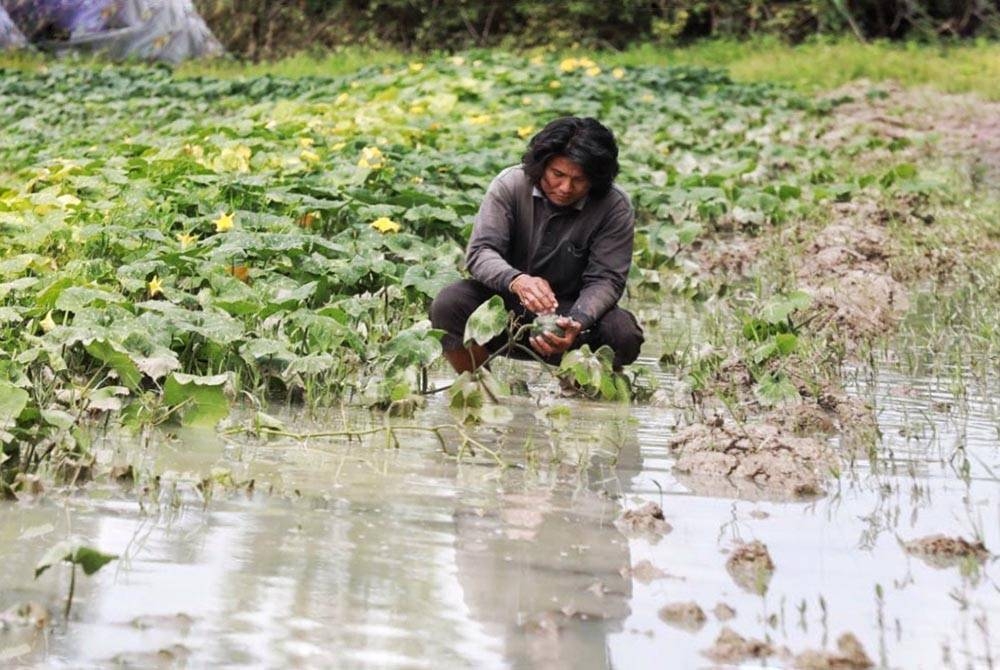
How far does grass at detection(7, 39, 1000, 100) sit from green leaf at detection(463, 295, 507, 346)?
1189 centimetres

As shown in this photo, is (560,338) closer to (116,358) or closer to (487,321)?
(487,321)

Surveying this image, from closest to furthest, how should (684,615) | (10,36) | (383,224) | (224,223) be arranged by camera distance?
(684,615) → (224,223) → (383,224) → (10,36)

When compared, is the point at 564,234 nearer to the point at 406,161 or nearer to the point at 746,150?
the point at 406,161

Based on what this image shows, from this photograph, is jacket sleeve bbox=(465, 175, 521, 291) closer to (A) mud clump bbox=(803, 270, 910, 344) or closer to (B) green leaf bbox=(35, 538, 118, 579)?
(A) mud clump bbox=(803, 270, 910, 344)

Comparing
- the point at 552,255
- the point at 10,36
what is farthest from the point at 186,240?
the point at 10,36

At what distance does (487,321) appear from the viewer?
5484 millimetres

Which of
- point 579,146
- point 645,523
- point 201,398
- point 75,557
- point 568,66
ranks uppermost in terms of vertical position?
point 579,146

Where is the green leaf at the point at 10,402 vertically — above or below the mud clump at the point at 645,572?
above

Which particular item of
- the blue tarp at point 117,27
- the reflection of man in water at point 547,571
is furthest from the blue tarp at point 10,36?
the reflection of man in water at point 547,571

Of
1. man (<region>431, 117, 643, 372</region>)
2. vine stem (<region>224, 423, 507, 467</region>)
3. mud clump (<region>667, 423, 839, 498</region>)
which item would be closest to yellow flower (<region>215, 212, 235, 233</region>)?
man (<region>431, 117, 643, 372</region>)

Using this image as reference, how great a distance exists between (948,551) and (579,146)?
2289mm

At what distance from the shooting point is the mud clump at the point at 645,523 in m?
3.90

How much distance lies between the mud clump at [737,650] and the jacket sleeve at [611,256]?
2.82 m

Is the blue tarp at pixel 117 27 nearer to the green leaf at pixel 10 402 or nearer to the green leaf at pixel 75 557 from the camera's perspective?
the green leaf at pixel 10 402
